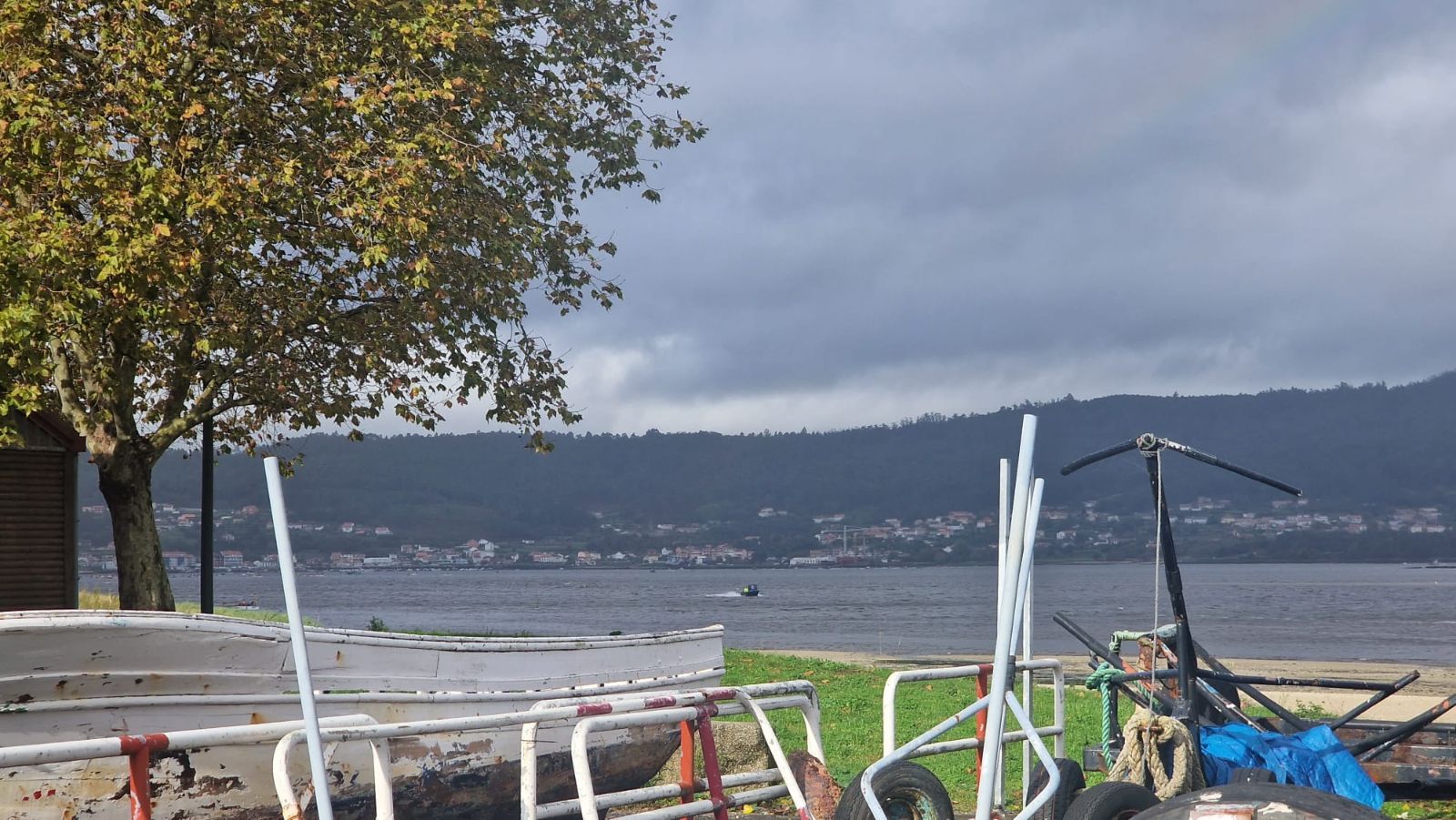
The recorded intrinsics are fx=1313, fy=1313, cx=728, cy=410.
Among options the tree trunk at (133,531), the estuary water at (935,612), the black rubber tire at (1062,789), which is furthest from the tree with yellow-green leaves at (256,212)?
the estuary water at (935,612)

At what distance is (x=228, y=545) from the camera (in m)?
180

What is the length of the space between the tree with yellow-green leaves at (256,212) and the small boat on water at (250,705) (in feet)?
19.2

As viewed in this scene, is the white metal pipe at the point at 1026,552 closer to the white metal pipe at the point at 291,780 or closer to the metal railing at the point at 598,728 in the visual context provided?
the metal railing at the point at 598,728

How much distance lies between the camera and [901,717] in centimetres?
1533

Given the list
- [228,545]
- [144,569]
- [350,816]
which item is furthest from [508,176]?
[228,545]

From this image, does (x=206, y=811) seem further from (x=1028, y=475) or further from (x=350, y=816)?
(x=1028, y=475)

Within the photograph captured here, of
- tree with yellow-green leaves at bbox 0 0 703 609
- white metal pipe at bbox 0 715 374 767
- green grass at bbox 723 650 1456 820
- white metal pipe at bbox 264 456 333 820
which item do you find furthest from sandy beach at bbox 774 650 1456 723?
white metal pipe at bbox 264 456 333 820

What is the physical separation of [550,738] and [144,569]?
10.6m

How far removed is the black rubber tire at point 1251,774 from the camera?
7.00 meters

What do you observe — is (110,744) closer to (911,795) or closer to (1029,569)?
(1029,569)

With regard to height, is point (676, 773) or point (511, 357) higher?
point (511, 357)

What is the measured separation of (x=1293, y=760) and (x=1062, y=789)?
1.32 m

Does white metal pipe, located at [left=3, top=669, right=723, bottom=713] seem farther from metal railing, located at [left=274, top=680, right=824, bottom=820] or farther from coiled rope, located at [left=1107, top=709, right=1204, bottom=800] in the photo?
coiled rope, located at [left=1107, top=709, right=1204, bottom=800]

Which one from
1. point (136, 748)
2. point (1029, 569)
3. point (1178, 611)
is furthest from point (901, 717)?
point (136, 748)
